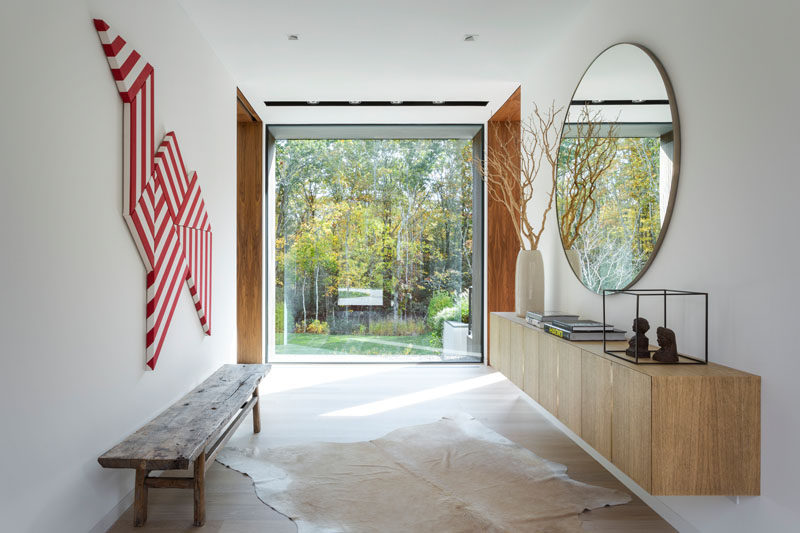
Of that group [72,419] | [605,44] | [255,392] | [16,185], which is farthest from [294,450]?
[605,44]

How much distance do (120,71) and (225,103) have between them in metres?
1.79

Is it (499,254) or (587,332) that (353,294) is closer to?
(499,254)

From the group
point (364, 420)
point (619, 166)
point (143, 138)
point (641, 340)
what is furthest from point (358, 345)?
point (641, 340)

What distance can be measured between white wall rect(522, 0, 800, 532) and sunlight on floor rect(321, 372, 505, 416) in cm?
204

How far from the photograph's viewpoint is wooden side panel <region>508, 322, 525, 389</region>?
3.30m

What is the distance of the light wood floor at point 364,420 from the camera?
223 centimetres

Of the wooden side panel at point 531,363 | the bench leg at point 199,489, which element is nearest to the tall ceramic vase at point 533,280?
the wooden side panel at point 531,363

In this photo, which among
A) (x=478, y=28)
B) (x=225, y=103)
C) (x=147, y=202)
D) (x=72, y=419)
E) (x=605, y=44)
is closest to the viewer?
(x=72, y=419)

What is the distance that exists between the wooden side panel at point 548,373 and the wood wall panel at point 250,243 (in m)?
3.26

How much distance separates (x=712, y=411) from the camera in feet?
5.82

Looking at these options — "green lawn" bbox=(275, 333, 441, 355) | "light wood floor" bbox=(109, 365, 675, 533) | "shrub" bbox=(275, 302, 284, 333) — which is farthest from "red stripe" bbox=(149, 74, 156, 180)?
"green lawn" bbox=(275, 333, 441, 355)

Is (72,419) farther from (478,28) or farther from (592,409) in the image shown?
(478,28)

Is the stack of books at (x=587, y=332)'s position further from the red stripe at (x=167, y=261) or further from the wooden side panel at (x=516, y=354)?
the red stripe at (x=167, y=261)

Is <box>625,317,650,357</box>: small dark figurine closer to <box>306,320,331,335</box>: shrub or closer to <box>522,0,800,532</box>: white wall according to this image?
<box>522,0,800,532</box>: white wall
